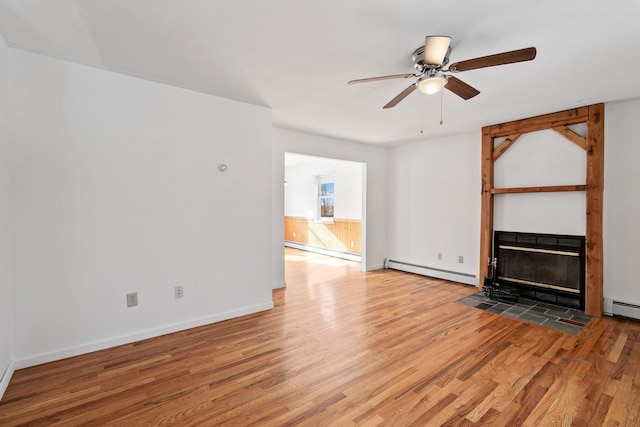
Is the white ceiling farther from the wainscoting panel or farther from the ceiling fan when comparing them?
the wainscoting panel

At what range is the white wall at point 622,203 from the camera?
131 inches

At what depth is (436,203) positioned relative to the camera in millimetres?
5242

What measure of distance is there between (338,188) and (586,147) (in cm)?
478

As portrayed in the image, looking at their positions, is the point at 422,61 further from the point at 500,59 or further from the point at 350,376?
the point at 350,376

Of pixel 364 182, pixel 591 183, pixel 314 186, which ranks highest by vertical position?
pixel 314 186

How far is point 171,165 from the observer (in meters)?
2.97

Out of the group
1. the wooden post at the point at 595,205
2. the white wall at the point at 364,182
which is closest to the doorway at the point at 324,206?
the white wall at the point at 364,182

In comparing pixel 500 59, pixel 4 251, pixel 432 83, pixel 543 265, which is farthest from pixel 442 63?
pixel 4 251

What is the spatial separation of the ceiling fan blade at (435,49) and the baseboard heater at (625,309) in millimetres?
3574

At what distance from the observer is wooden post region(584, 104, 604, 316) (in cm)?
343

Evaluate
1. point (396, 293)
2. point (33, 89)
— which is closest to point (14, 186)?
point (33, 89)

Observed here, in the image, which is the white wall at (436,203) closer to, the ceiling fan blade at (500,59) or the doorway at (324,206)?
the doorway at (324,206)

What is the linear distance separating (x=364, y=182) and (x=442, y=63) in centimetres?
366

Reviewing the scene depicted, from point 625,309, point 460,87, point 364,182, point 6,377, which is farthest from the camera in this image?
point 364,182
